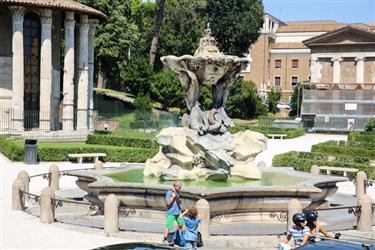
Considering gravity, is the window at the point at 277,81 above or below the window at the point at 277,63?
below

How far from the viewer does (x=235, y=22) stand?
223 feet

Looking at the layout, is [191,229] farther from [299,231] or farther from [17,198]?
[17,198]

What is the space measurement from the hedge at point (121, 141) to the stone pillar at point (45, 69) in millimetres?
5086

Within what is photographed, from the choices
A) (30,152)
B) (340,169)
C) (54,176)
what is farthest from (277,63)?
(54,176)

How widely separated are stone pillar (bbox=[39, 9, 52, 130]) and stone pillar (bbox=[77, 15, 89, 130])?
3.11 m

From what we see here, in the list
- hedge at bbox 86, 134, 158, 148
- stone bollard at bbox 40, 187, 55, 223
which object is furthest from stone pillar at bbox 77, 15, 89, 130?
stone bollard at bbox 40, 187, 55, 223

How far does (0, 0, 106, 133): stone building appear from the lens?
4219cm

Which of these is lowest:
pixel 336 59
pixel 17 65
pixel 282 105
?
pixel 282 105

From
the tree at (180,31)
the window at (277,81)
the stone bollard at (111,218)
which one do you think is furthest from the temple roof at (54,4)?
the window at (277,81)

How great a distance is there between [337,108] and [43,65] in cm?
3462

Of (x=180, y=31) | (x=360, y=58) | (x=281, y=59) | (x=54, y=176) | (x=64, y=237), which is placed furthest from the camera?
(x=281, y=59)

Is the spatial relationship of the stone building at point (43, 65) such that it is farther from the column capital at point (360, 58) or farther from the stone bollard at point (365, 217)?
the column capital at point (360, 58)

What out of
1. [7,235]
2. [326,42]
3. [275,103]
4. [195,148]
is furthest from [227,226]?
[275,103]

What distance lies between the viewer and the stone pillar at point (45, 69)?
141ft
